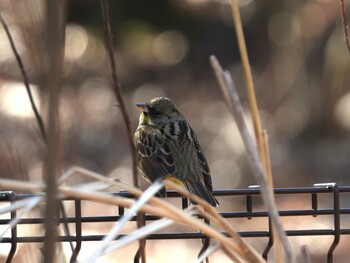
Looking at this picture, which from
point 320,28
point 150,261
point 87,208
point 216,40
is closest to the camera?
point 150,261

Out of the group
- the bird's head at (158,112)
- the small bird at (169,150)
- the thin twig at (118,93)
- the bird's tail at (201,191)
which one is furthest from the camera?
the bird's head at (158,112)

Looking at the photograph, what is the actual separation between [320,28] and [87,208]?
3.88 metres

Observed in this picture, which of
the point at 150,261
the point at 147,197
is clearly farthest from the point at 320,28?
the point at 147,197

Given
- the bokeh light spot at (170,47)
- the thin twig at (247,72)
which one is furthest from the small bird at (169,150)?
the bokeh light spot at (170,47)

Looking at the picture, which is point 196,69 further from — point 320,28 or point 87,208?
point 87,208

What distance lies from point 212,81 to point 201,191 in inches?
302

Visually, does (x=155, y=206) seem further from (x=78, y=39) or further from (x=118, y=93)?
(x=78, y=39)

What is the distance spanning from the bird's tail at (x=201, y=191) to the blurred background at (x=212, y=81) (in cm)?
379

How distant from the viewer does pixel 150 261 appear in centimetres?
688

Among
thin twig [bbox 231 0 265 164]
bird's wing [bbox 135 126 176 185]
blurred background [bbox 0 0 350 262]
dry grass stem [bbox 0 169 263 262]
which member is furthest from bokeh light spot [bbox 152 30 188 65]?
dry grass stem [bbox 0 169 263 262]

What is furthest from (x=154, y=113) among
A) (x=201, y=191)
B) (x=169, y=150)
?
(x=201, y=191)

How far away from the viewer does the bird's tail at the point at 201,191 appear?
13.7 feet

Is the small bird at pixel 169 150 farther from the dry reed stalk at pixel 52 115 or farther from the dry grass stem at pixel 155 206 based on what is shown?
the dry reed stalk at pixel 52 115

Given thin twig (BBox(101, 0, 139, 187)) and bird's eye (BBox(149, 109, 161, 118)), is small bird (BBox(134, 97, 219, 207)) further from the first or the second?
thin twig (BBox(101, 0, 139, 187))
